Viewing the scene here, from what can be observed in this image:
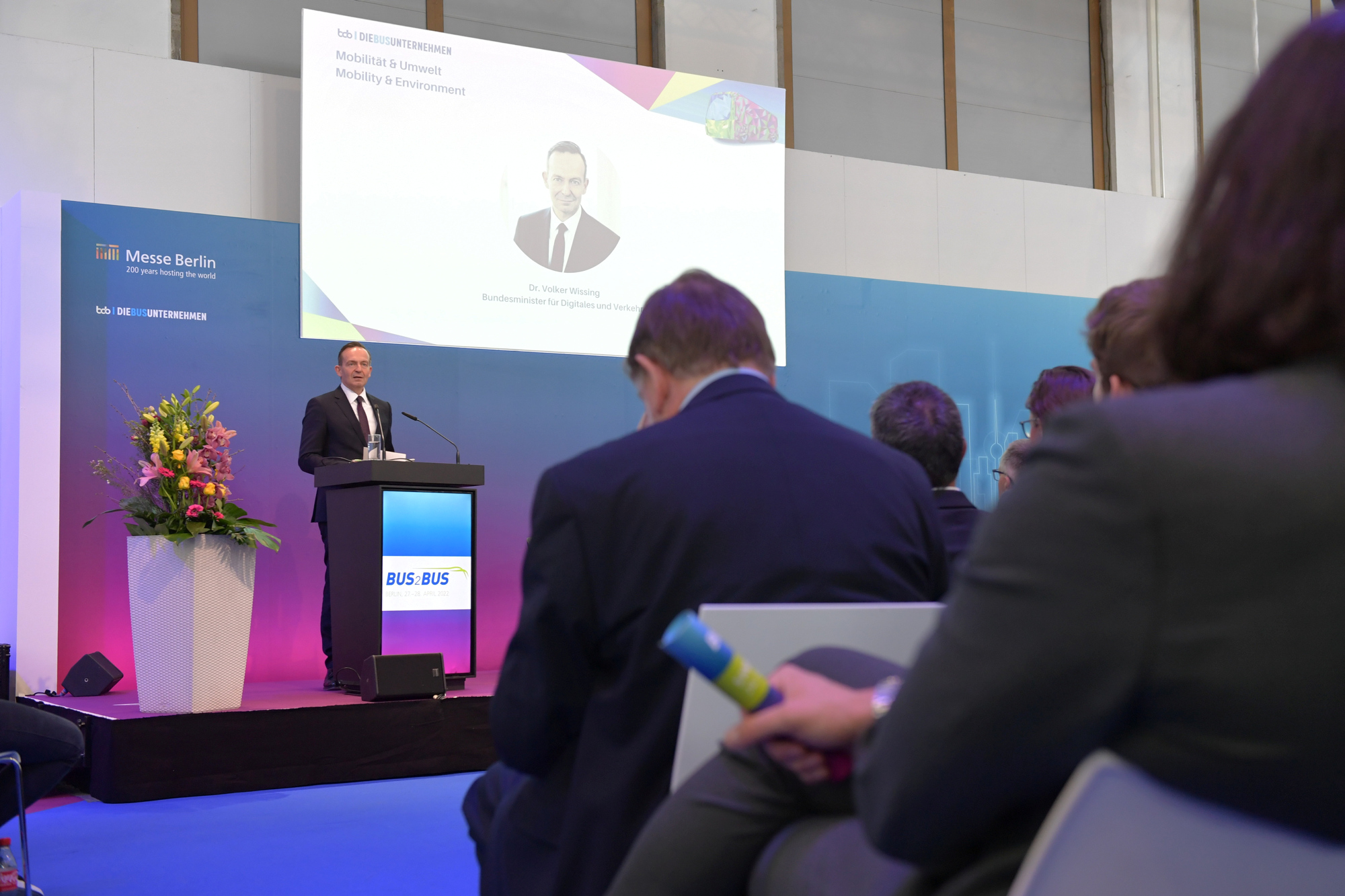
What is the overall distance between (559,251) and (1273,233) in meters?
5.85

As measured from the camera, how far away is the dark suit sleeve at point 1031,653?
655 mm

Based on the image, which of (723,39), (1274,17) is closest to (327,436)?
(723,39)

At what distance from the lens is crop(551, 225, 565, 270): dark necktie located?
638 centimetres

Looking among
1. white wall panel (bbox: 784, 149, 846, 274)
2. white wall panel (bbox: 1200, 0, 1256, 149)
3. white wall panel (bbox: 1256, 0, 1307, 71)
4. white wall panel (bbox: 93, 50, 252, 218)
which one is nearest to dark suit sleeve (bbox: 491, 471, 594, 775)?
white wall panel (bbox: 93, 50, 252, 218)

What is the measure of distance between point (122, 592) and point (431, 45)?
3214 millimetres

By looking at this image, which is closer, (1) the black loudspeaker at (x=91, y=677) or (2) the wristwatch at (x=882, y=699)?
(2) the wristwatch at (x=882, y=699)

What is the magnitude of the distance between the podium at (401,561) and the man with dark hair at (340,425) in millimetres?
400

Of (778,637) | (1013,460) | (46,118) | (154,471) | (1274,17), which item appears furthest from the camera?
(1274,17)

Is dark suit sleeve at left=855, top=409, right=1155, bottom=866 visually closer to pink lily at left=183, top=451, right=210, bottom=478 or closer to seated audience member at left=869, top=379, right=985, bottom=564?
seated audience member at left=869, top=379, right=985, bottom=564

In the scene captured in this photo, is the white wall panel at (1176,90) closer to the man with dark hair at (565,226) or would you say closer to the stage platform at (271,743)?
the man with dark hair at (565,226)

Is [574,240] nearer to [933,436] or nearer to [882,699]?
[933,436]

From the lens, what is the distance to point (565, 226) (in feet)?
21.1

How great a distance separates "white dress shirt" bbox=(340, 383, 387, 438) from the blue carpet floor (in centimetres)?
214

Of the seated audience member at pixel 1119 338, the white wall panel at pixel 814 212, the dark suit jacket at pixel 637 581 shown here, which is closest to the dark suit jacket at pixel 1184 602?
the dark suit jacket at pixel 637 581
